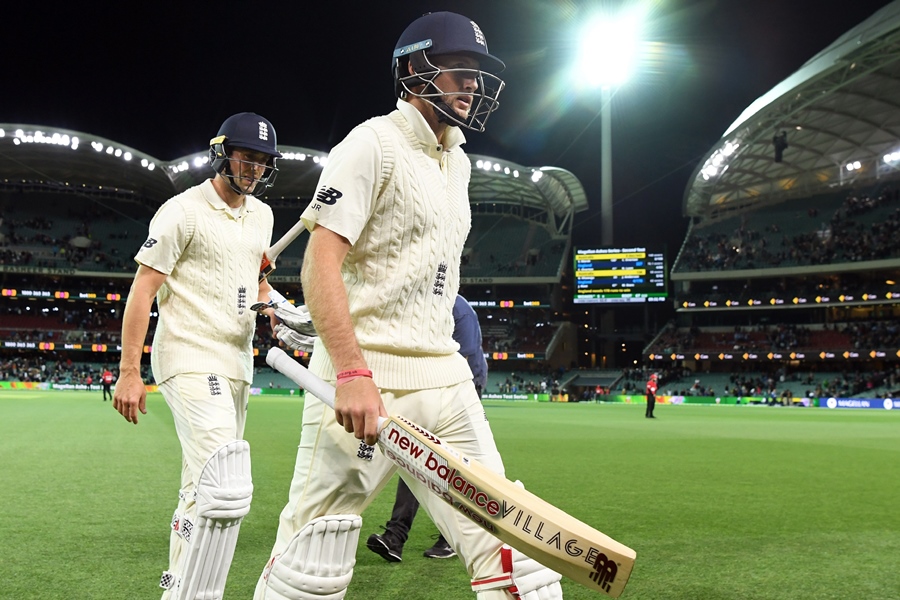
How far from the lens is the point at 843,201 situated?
59656 mm

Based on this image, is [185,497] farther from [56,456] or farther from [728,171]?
[728,171]

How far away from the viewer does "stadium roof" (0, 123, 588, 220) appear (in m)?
55.5

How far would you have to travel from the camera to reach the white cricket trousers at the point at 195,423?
12.9 feet

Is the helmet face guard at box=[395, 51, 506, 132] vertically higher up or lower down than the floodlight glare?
lower down

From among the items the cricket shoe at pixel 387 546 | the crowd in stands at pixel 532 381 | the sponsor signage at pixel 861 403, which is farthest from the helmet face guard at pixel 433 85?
the crowd in stands at pixel 532 381

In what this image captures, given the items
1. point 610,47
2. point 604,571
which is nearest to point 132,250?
point 610,47

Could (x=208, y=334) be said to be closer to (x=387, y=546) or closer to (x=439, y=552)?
(x=387, y=546)

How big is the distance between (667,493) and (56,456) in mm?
9605

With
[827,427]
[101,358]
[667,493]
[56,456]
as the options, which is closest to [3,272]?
[101,358]

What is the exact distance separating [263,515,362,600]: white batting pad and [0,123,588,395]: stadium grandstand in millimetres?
52839

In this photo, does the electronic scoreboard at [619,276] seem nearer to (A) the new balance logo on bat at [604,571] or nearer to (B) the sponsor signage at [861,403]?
(B) the sponsor signage at [861,403]

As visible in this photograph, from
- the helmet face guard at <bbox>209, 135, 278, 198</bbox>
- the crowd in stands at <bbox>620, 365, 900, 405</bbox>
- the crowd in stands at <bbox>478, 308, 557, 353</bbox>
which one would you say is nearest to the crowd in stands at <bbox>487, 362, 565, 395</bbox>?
the crowd in stands at <bbox>478, 308, 557, 353</bbox>

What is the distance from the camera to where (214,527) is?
3.79 m

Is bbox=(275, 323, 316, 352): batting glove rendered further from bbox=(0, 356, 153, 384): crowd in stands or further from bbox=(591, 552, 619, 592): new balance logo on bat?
bbox=(0, 356, 153, 384): crowd in stands
